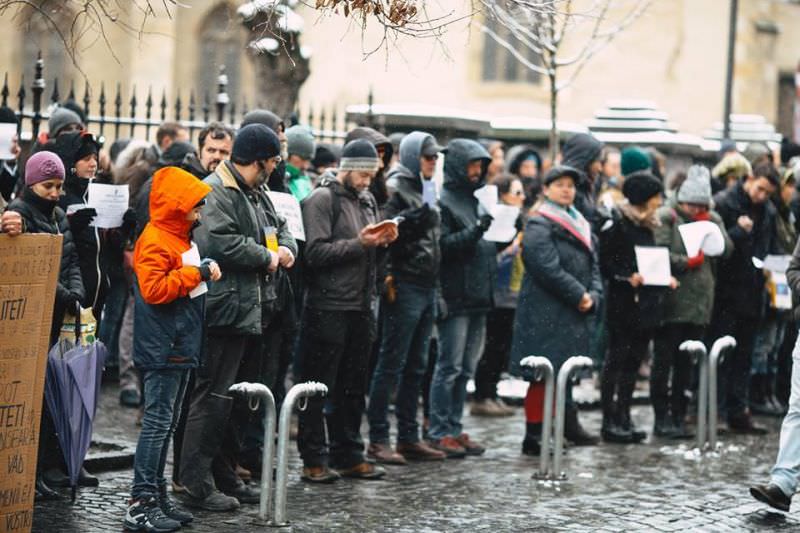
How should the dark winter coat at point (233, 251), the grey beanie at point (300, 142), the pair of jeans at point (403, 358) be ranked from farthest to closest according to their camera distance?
the grey beanie at point (300, 142)
the pair of jeans at point (403, 358)
the dark winter coat at point (233, 251)

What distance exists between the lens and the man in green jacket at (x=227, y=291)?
9.46 meters

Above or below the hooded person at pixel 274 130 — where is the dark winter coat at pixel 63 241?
below

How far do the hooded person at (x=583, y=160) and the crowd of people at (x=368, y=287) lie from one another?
0.06 ft

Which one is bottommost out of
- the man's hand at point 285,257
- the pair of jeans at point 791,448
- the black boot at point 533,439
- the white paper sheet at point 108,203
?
the black boot at point 533,439

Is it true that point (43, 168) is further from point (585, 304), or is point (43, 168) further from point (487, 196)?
point (585, 304)

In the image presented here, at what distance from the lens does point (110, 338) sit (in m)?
13.8

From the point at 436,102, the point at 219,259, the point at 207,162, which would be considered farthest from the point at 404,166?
the point at 436,102

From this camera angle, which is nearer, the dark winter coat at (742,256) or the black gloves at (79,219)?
the black gloves at (79,219)

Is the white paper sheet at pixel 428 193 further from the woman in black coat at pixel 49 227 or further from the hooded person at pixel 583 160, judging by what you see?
the woman in black coat at pixel 49 227

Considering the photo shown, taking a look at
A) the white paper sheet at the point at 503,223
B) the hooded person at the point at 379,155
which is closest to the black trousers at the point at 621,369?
the white paper sheet at the point at 503,223

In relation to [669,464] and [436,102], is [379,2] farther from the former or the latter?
[436,102]

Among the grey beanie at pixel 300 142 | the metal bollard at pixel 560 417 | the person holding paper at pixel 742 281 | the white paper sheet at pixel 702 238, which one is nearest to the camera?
the metal bollard at pixel 560 417

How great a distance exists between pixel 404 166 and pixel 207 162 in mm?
1754

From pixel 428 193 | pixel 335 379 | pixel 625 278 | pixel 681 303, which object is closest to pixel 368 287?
pixel 335 379
